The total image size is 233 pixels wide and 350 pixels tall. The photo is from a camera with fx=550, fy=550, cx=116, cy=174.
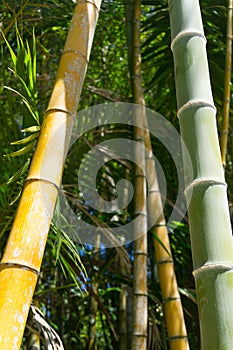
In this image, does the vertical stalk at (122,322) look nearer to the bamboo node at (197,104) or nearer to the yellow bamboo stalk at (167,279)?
the yellow bamboo stalk at (167,279)

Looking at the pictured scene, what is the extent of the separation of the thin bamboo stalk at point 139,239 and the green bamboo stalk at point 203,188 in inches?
26.7

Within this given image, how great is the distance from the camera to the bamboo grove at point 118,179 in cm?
75

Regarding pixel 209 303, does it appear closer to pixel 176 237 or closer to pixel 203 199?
pixel 203 199

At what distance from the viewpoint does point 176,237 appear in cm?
207

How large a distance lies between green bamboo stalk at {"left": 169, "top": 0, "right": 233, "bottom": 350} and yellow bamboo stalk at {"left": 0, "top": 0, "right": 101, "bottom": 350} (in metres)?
0.17

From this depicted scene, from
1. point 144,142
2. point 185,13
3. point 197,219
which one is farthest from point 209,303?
point 144,142

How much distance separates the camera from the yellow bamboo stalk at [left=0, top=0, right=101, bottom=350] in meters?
0.67

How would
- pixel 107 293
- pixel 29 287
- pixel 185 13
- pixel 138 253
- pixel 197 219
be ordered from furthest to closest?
pixel 107 293 → pixel 138 253 → pixel 185 13 → pixel 197 219 → pixel 29 287

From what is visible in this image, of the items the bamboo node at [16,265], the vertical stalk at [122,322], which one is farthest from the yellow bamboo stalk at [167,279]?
the bamboo node at [16,265]

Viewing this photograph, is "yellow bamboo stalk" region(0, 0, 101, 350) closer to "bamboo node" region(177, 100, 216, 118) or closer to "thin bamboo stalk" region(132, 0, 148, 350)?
"bamboo node" region(177, 100, 216, 118)

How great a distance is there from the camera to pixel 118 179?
222 centimetres

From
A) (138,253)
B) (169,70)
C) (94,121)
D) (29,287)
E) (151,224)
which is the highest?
(169,70)

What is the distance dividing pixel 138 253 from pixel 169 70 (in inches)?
32.5

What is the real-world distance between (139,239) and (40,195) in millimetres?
793
